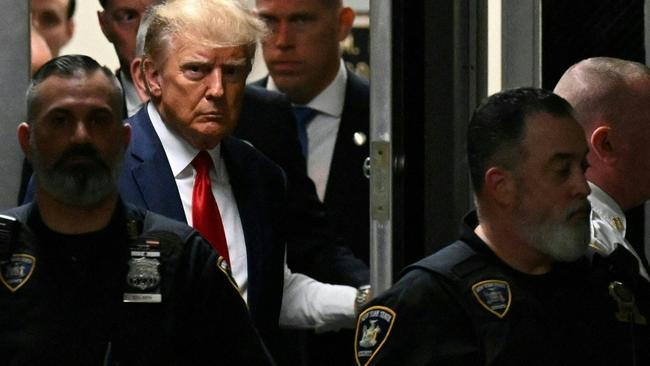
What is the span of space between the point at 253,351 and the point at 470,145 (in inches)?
25.8

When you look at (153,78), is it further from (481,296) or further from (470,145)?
(481,296)

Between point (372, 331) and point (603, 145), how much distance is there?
3.25 ft

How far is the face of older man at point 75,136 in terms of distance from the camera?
142 inches

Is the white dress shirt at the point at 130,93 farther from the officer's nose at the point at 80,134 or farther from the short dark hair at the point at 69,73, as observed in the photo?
the officer's nose at the point at 80,134

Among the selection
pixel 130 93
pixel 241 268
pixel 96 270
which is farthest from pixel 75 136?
pixel 130 93

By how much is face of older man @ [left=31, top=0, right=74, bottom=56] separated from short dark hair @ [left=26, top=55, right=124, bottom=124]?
674 mm

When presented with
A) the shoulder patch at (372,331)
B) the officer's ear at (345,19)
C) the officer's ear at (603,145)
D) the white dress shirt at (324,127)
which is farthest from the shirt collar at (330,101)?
the shoulder patch at (372,331)

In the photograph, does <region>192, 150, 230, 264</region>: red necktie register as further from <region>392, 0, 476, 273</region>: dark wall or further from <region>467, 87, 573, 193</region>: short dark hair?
<region>467, 87, 573, 193</region>: short dark hair

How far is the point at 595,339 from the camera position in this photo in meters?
3.56

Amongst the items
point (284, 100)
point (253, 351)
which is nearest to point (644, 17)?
point (284, 100)

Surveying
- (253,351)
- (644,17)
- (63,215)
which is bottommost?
(253,351)

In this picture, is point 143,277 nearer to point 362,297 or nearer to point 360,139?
point 362,297

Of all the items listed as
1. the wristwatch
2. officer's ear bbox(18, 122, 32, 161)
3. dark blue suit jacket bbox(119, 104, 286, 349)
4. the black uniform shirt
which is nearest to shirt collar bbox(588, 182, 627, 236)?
the black uniform shirt

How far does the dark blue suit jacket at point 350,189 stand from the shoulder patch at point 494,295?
1.19 m
